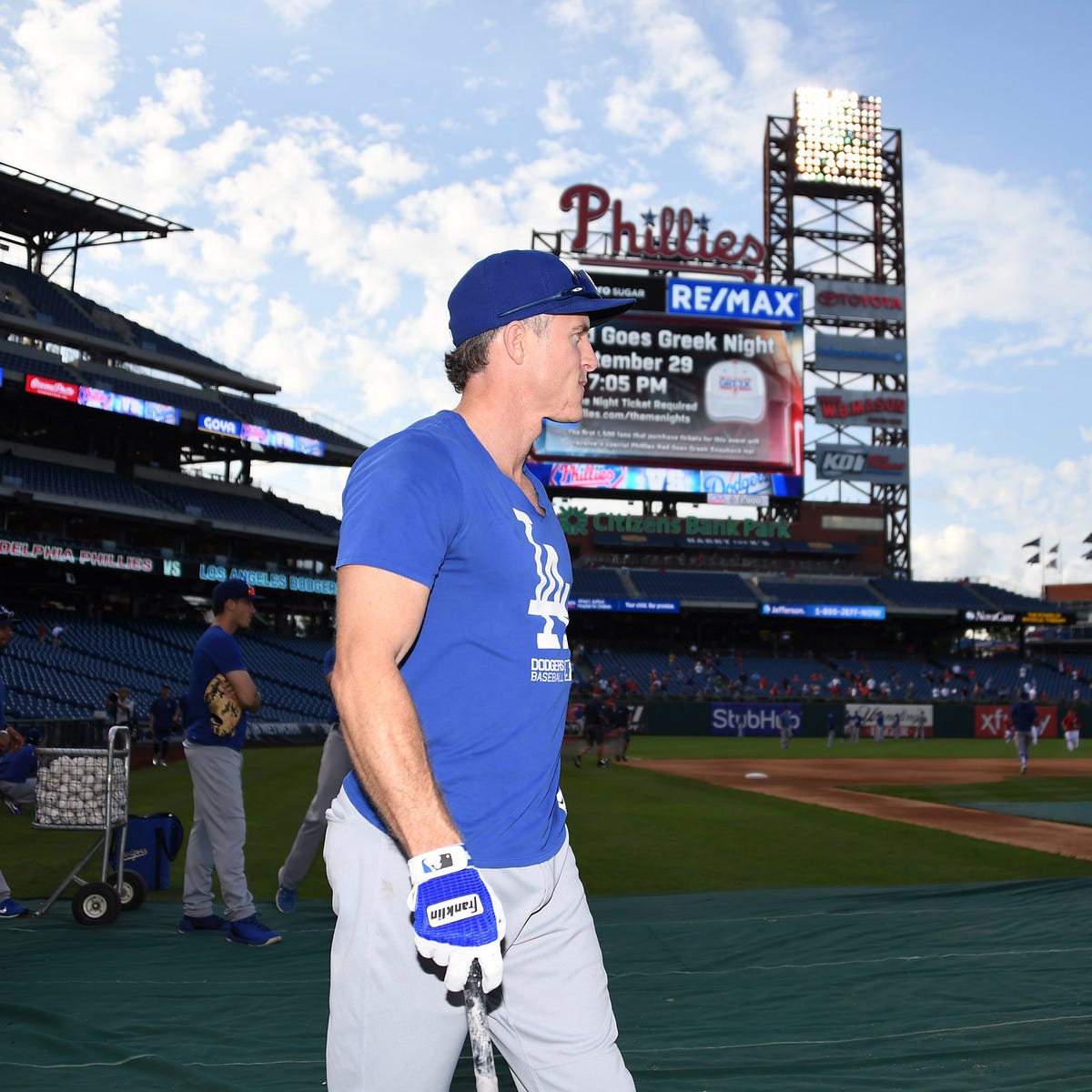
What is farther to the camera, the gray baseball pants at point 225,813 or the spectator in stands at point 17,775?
the spectator in stands at point 17,775

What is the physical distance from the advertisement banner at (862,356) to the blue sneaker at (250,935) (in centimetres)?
5378

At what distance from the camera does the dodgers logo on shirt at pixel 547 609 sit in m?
2.40

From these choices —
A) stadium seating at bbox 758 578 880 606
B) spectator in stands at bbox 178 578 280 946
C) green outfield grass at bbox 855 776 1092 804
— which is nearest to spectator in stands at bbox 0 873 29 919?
spectator in stands at bbox 178 578 280 946

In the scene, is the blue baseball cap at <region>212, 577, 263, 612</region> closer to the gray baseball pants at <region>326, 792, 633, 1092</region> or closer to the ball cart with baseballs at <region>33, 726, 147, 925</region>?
the ball cart with baseballs at <region>33, 726, 147, 925</region>

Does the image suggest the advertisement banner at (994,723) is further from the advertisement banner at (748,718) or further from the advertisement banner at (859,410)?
the advertisement banner at (859,410)

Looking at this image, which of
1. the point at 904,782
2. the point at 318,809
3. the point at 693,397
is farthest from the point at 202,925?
the point at 693,397

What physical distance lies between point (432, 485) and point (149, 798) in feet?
52.5

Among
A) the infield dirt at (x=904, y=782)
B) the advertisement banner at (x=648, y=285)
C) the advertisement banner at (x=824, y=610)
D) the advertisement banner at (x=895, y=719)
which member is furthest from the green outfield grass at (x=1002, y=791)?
the advertisement banner at (x=824, y=610)

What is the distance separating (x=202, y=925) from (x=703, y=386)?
44.8 metres

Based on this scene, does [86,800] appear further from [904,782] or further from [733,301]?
[733,301]

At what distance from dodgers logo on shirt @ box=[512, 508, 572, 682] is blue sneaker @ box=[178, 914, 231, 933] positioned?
584 centimetres

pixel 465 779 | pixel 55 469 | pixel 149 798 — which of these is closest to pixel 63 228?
pixel 55 469

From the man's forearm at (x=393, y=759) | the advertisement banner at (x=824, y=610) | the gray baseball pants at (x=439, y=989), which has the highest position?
the advertisement banner at (x=824, y=610)

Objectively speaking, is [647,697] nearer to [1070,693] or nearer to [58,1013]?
[1070,693]
